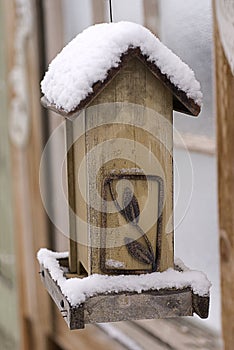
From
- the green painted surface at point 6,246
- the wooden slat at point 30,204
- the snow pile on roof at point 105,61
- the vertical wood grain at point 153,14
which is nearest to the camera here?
the snow pile on roof at point 105,61

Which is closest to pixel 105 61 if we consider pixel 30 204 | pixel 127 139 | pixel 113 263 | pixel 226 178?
pixel 127 139

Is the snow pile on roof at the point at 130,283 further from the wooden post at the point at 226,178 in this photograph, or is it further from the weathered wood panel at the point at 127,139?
the wooden post at the point at 226,178

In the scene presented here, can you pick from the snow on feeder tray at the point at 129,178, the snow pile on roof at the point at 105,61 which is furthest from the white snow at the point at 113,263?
the snow pile on roof at the point at 105,61

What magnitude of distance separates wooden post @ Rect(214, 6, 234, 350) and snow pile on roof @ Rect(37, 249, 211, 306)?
0.44 meters

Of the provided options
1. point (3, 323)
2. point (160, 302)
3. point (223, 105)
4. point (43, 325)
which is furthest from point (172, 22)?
point (3, 323)

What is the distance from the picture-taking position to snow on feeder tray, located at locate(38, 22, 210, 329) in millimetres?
844

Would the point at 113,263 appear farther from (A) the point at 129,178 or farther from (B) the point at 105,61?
(B) the point at 105,61

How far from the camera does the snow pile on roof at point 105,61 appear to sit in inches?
32.5

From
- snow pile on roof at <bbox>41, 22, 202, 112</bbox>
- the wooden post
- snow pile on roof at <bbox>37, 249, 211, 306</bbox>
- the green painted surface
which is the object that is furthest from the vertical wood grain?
the green painted surface

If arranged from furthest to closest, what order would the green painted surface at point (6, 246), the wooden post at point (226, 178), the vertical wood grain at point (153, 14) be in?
the green painted surface at point (6, 246) → the vertical wood grain at point (153, 14) → the wooden post at point (226, 178)

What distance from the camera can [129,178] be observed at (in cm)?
87

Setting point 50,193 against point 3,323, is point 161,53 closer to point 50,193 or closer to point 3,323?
point 50,193

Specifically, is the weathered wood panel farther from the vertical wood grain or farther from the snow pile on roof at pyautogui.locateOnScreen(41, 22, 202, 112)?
the vertical wood grain

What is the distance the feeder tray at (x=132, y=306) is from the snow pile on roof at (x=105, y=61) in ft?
0.70
